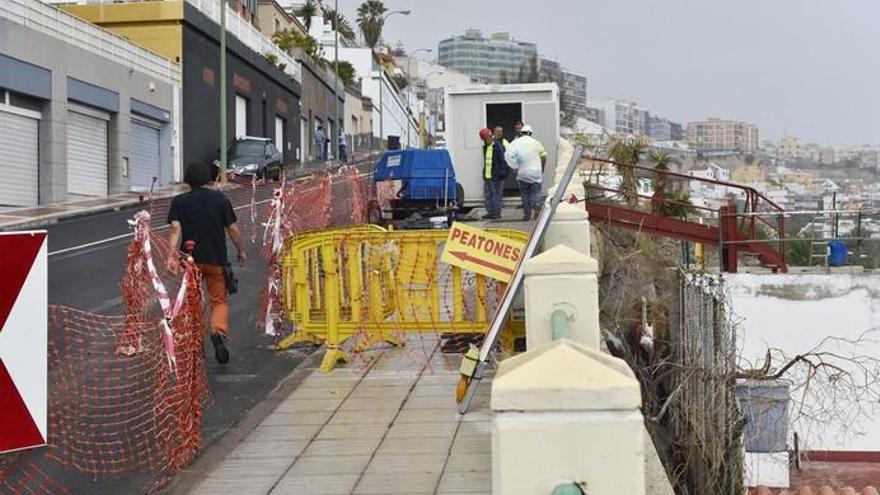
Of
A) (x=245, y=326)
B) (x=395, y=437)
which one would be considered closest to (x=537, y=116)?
(x=245, y=326)

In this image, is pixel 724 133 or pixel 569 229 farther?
pixel 724 133

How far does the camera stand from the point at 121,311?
11742mm

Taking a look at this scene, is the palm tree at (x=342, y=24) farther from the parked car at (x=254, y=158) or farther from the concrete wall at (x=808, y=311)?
the concrete wall at (x=808, y=311)

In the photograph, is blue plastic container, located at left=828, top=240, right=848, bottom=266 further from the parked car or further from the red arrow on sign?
the red arrow on sign

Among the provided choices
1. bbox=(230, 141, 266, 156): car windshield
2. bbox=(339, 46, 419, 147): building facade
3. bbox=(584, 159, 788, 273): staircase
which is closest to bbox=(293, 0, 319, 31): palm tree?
bbox=(339, 46, 419, 147): building facade

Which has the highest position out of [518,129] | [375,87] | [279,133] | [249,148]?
[375,87]

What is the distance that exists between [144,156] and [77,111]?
5482 mm

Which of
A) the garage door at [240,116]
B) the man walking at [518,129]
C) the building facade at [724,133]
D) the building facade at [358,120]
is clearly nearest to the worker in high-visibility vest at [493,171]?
the man walking at [518,129]

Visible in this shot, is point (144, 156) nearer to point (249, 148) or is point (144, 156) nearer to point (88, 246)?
point (249, 148)

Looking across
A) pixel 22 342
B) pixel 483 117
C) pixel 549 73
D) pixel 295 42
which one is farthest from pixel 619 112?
pixel 22 342

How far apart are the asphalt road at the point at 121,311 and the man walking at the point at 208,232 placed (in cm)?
53

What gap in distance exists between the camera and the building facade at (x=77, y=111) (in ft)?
83.8

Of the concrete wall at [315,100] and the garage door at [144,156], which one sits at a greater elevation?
the concrete wall at [315,100]

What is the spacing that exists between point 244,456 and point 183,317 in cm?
100
